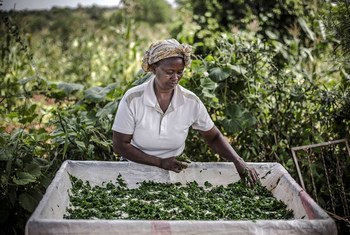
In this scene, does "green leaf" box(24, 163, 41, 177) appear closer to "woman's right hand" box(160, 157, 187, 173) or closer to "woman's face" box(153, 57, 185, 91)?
"woman's right hand" box(160, 157, 187, 173)

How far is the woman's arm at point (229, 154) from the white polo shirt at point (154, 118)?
13 cm

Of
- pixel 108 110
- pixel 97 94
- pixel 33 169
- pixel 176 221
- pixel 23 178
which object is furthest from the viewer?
pixel 97 94

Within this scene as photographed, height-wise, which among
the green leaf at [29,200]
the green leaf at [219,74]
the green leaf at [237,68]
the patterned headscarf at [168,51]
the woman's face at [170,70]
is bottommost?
the green leaf at [29,200]

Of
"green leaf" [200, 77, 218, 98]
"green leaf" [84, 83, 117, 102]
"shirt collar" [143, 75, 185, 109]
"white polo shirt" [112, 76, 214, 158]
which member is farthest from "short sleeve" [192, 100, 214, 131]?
"green leaf" [84, 83, 117, 102]

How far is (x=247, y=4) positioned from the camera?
18.9 feet

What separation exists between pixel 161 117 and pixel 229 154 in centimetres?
46

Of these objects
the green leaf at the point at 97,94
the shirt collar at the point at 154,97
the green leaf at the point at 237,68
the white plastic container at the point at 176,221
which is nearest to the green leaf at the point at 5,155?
the white plastic container at the point at 176,221

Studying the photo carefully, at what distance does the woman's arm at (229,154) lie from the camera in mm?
2588

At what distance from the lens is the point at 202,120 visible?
278 centimetres

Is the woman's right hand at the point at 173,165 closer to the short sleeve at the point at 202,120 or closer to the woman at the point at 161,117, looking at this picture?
the woman at the point at 161,117

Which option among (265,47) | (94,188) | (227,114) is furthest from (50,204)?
(265,47)

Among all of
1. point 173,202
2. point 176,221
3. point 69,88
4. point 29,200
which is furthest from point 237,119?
point 176,221

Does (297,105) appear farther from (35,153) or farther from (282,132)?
(35,153)

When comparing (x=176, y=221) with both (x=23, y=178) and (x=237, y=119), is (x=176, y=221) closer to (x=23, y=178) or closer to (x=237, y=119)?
(x=23, y=178)
